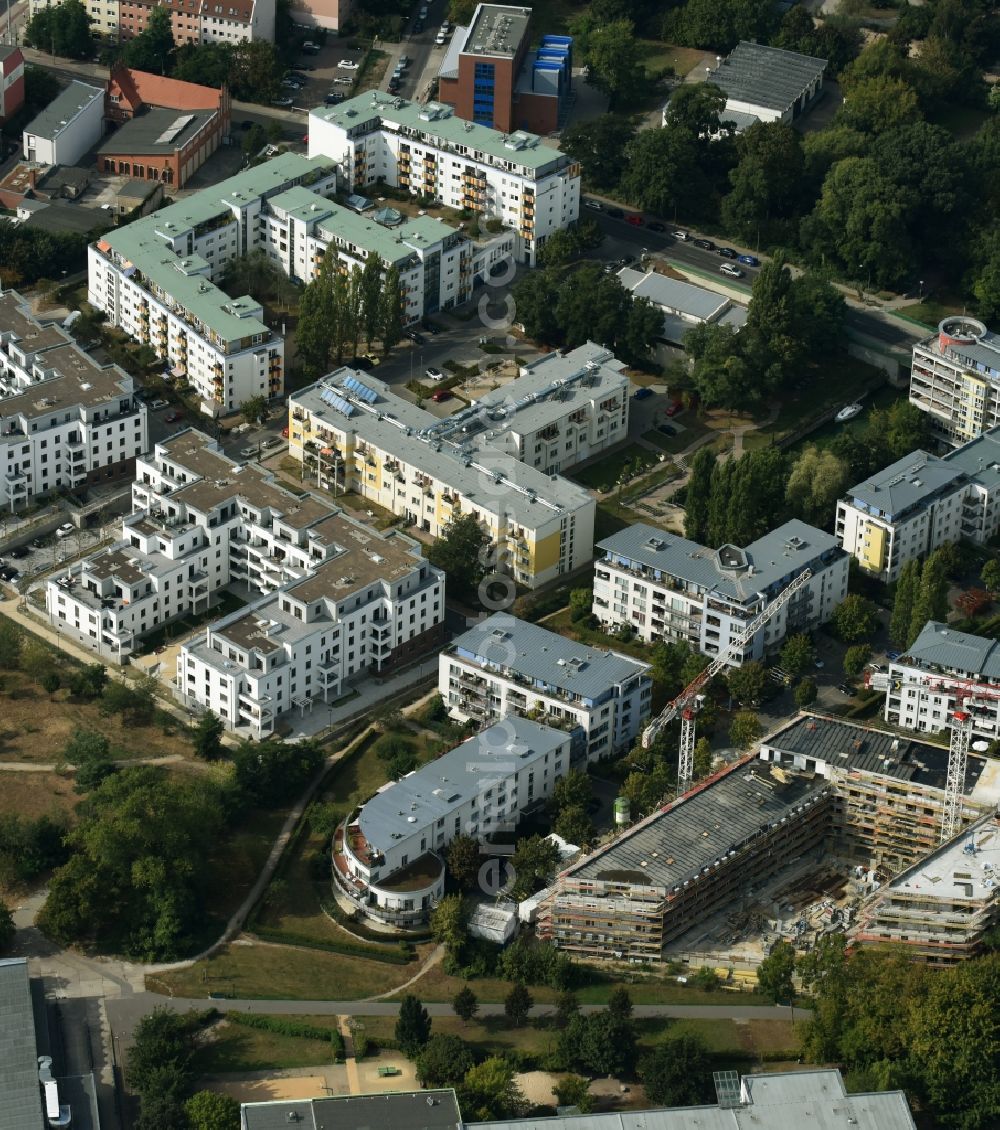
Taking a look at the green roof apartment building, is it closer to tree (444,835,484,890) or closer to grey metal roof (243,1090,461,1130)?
tree (444,835,484,890)

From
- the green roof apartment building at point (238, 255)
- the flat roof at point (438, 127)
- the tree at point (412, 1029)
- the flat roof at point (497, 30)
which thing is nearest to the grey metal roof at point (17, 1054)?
the tree at point (412, 1029)

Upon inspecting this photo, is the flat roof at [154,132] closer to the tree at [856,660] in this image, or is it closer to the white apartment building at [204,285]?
the white apartment building at [204,285]

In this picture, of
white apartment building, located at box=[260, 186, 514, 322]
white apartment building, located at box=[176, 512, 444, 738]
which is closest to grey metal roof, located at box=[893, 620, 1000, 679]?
white apartment building, located at box=[176, 512, 444, 738]

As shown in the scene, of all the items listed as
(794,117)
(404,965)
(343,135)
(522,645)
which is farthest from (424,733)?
(794,117)

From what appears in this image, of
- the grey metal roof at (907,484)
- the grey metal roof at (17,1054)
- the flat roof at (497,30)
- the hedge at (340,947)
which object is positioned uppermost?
the flat roof at (497,30)

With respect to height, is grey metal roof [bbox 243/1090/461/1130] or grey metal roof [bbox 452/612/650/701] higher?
grey metal roof [bbox 452/612/650/701]

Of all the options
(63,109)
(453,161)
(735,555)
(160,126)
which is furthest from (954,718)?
(63,109)
